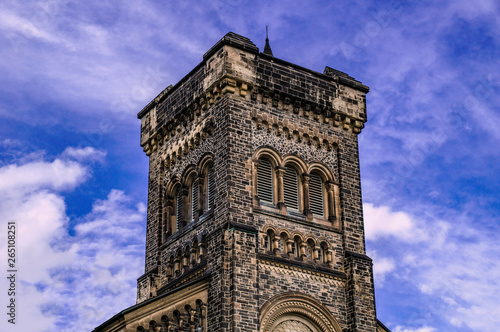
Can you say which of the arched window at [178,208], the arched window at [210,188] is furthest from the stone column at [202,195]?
the arched window at [178,208]

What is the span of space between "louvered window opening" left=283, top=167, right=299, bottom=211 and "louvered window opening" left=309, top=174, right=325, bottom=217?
685 mm

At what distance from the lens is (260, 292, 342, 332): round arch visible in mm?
29516

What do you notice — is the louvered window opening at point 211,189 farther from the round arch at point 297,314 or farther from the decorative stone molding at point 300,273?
the round arch at point 297,314

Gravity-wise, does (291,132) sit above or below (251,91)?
below

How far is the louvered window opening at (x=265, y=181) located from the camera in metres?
32.0

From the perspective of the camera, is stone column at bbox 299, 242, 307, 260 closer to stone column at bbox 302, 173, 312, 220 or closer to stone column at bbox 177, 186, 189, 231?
stone column at bbox 302, 173, 312, 220

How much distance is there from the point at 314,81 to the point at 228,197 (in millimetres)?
7898

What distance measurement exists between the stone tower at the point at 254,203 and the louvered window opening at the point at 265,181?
52 millimetres

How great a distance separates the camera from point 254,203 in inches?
1232

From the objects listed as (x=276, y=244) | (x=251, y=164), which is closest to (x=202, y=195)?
(x=251, y=164)

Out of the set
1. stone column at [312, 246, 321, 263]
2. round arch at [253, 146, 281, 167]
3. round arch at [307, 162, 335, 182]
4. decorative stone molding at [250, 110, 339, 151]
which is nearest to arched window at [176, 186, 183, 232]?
round arch at [253, 146, 281, 167]

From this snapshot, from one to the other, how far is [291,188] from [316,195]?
128 centimetres

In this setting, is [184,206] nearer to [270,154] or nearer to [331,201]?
[270,154]

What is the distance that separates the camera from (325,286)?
31.5m
